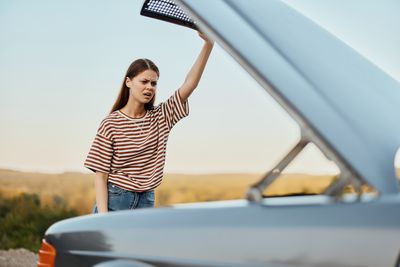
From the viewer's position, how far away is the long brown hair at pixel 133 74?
426 cm

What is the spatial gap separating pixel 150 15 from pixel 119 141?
124cm

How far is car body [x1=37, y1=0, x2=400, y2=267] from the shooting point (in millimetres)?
1648

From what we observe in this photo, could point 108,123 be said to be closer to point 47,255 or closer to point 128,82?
point 128,82

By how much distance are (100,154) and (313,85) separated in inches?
97.3

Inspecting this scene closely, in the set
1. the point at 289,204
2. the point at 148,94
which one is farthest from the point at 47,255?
the point at 148,94

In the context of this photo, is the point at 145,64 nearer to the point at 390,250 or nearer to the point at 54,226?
the point at 54,226

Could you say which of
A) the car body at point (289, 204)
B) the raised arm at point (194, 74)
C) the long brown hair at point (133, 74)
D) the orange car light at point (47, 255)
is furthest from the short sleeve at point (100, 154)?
the car body at point (289, 204)

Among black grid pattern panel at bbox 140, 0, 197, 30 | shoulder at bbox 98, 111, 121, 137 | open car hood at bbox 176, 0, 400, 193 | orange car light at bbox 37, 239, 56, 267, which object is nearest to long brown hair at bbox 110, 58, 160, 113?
shoulder at bbox 98, 111, 121, 137

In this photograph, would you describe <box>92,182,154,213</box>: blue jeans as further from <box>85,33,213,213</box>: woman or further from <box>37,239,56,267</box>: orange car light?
<box>37,239,56,267</box>: orange car light

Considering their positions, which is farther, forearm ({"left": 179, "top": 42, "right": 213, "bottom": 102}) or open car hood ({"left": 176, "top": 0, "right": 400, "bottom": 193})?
forearm ({"left": 179, "top": 42, "right": 213, "bottom": 102})

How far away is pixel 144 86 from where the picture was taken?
4.20 metres

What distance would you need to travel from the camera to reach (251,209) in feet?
5.93

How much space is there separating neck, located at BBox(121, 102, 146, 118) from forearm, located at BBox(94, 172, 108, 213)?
1.45 feet

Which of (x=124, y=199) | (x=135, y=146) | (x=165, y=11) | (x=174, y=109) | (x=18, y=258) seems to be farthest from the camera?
(x=18, y=258)
